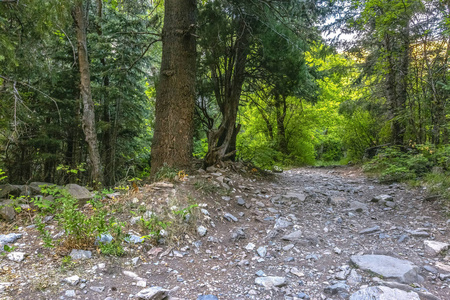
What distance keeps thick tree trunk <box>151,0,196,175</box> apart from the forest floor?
685 millimetres

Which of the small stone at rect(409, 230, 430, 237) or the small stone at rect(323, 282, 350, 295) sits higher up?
the small stone at rect(409, 230, 430, 237)

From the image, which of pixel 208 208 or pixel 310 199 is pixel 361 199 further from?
pixel 208 208

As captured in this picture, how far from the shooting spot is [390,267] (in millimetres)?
2404

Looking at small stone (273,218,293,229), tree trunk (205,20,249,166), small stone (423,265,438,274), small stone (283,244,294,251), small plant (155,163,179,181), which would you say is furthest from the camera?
tree trunk (205,20,249,166)

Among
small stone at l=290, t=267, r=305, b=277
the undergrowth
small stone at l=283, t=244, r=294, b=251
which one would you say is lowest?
small stone at l=290, t=267, r=305, b=277

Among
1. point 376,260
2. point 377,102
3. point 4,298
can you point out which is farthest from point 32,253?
point 377,102

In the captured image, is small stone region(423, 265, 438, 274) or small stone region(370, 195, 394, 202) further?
small stone region(370, 195, 394, 202)

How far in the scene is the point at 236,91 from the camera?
255 inches

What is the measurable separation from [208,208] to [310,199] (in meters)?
2.29

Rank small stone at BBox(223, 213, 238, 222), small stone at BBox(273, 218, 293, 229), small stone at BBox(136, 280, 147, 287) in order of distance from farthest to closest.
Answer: small stone at BBox(223, 213, 238, 222), small stone at BBox(273, 218, 293, 229), small stone at BBox(136, 280, 147, 287)

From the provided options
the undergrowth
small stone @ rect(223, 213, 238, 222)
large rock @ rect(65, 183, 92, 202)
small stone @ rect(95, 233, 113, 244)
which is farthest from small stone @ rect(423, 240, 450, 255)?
large rock @ rect(65, 183, 92, 202)

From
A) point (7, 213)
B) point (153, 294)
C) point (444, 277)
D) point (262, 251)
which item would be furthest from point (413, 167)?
point (7, 213)

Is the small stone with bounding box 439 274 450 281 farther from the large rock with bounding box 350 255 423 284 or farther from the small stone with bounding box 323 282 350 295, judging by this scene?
the small stone with bounding box 323 282 350 295

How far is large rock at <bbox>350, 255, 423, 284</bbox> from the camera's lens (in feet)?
7.36
